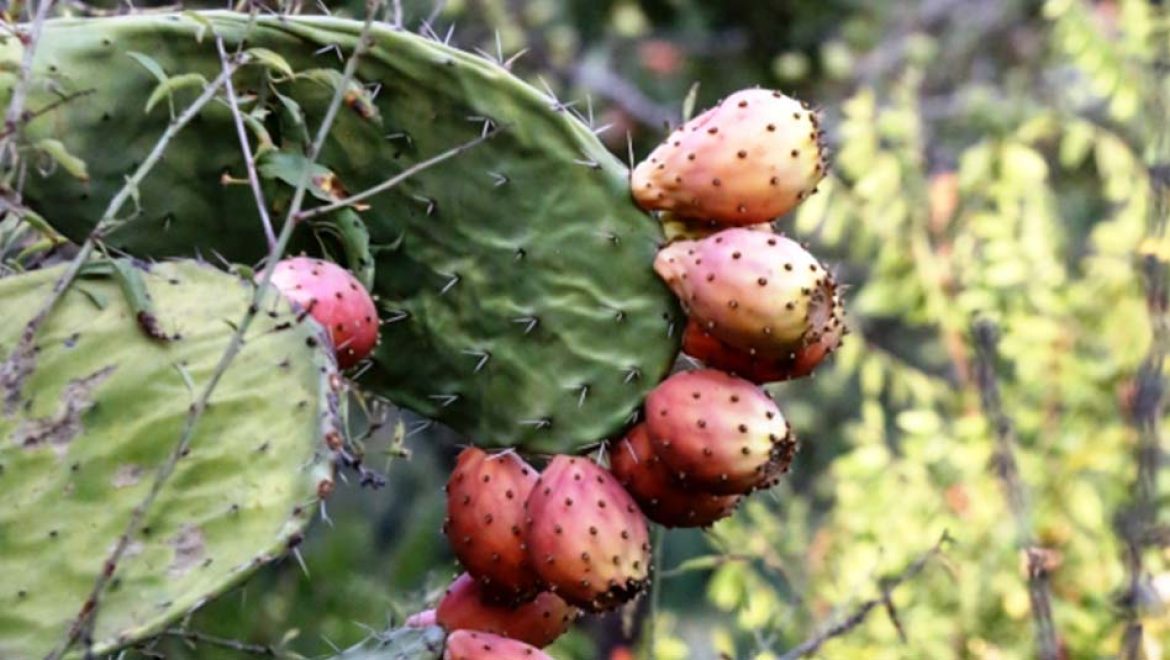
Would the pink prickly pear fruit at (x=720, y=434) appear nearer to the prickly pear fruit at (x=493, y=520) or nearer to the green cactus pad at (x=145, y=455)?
the prickly pear fruit at (x=493, y=520)

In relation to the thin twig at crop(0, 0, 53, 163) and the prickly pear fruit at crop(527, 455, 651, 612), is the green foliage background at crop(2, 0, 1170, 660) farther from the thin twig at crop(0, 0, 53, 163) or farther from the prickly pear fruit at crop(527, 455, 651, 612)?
the thin twig at crop(0, 0, 53, 163)

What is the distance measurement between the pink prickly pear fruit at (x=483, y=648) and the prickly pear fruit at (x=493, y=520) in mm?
44

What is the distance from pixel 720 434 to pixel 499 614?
0.94ft

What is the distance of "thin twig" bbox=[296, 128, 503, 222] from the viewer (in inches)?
53.7

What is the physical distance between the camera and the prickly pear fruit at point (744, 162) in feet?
4.72

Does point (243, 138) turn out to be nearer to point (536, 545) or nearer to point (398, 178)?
point (398, 178)

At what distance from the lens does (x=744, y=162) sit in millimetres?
1438

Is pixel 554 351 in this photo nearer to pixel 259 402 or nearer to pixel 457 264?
pixel 457 264

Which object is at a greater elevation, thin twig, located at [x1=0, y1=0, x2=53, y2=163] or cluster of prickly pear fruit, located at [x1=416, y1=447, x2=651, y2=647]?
thin twig, located at [x1=0, y1=0, x2=53, y2=163]

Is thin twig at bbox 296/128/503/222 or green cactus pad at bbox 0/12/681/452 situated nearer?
thin twig at bbox 296/128/503/222

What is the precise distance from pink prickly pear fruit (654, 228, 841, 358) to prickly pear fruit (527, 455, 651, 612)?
6.4 inches

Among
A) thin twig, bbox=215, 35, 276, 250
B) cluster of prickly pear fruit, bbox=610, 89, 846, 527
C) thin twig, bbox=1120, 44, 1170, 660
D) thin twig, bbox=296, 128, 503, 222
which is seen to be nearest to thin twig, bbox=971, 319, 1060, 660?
thin twig, bbox=1120, 44, 1170, 660

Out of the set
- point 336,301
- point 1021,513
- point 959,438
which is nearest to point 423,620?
point 336,301

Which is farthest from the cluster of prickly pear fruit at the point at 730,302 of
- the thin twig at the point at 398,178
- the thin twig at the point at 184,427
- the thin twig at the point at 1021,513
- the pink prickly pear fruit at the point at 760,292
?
the thin twig at the point at 1021,513
